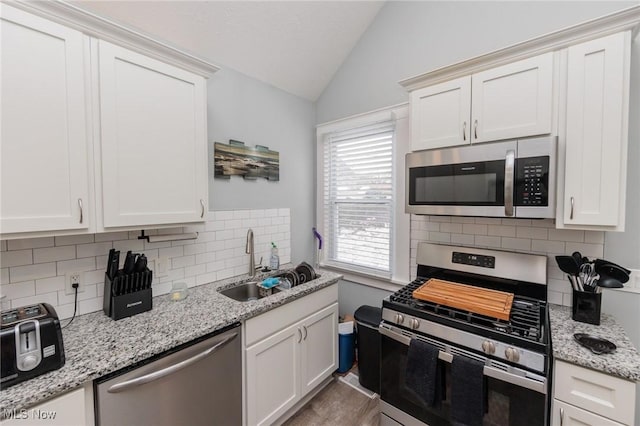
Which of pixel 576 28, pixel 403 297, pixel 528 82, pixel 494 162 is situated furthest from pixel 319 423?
pixel 576 28

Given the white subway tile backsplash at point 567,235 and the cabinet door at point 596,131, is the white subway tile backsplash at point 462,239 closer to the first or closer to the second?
Result: the white subway tile backsplash at point 567,235

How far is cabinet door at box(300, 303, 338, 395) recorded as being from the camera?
196 cm

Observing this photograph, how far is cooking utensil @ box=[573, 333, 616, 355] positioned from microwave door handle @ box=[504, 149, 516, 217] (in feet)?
2.17

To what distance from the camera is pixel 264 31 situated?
2102 millimetres

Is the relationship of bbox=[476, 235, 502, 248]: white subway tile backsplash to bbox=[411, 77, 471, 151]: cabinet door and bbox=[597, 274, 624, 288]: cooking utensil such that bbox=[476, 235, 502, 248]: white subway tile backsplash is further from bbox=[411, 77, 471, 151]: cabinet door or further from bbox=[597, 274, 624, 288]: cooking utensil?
bbox=[411, 77, 471, 151]: cabinet door

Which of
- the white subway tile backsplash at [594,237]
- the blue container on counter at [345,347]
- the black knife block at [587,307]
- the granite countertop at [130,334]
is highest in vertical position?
the white subway tile backsplash at [594,237]

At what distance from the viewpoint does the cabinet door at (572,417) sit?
3.77 ft

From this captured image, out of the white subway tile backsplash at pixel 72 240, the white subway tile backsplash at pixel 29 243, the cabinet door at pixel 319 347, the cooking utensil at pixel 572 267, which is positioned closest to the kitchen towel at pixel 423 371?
the cabinet door at pixel 319 347

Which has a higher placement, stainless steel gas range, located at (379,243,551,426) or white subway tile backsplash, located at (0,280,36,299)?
white subway tile backsplash, located at (0,280,36,299)

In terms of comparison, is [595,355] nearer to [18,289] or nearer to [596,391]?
[596,391]

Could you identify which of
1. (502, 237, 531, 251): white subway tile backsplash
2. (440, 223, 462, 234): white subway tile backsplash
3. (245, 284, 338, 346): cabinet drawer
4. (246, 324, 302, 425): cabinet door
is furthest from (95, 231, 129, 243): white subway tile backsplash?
(502, 237, 531, 251): white subway tile backsplash

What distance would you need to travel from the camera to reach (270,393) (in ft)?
5.66

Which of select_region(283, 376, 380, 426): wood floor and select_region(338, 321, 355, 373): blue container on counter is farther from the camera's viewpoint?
select_region(338, 321, 355, 373): blue container on counter

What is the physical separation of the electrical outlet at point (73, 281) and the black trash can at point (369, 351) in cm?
187
